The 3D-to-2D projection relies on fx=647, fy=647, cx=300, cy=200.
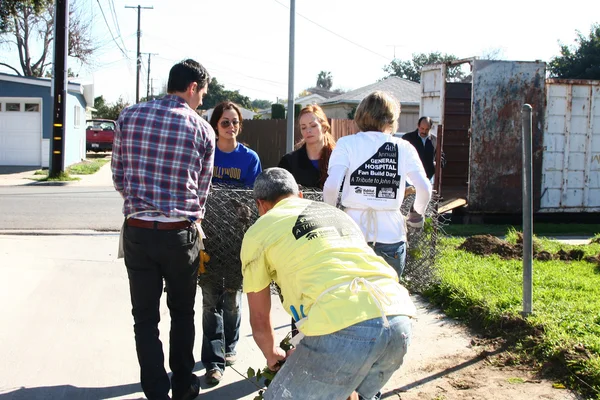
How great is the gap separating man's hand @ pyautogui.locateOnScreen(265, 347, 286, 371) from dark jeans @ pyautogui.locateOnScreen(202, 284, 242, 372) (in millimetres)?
1493

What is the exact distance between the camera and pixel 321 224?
2682 mm

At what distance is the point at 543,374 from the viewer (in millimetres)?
4293

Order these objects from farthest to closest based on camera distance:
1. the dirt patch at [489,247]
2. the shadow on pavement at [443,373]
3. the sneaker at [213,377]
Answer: the dirt patch at [489,247] → the sneaker at [213,377] → the shadow on pavement at [443,373]

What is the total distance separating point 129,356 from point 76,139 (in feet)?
80.4

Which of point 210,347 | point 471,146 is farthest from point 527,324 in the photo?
point 471,146

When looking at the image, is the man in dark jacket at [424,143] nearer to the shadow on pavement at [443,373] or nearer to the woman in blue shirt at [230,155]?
the shadow on pavement at [443,373]

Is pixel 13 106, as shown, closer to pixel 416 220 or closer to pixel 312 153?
pixel 312 153

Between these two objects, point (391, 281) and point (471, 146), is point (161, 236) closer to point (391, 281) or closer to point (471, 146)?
point (391, 281)

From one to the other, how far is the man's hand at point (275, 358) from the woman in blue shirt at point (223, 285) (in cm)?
139

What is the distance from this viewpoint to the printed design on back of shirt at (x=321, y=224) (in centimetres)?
263

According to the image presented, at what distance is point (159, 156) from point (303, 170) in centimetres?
131

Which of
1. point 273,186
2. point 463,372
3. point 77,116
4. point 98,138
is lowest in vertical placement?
point 463,372

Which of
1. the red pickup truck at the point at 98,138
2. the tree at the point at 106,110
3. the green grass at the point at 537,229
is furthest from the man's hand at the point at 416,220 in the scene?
the tree at the point at 106,110

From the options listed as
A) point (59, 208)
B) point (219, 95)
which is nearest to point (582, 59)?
point (59, 208)
